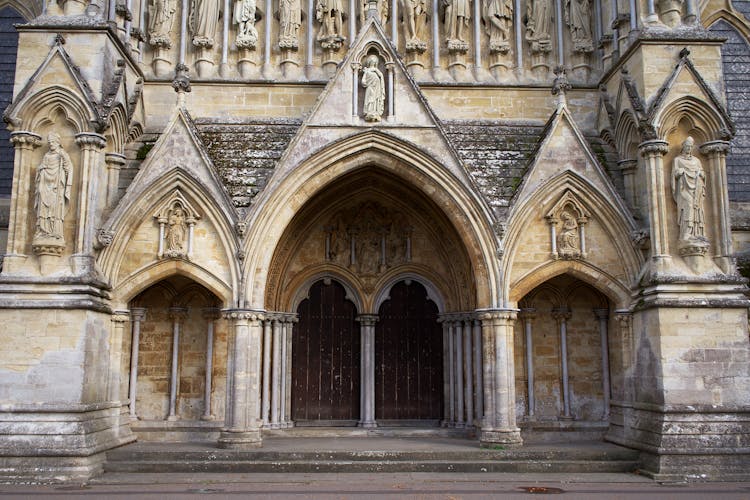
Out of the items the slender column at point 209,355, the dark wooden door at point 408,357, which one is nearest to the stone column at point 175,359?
the slender column at point 209,355

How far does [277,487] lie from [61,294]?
4.58m

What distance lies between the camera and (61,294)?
1123 cm

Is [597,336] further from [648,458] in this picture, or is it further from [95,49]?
[95,49]

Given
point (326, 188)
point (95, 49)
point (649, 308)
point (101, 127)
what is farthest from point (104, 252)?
point (649, 308)

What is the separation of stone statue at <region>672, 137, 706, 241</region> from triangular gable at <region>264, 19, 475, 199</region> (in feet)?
11.3

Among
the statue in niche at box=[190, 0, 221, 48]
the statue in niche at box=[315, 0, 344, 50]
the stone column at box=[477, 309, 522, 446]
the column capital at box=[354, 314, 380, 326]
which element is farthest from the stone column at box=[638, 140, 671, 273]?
the statue in niche at box=[190, 0, 221, 48]

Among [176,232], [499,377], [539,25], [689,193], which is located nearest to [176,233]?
[176,232]

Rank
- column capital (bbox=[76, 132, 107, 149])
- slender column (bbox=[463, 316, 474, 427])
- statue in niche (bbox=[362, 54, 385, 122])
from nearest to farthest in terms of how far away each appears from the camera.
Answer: column capital (bbox=[76, 132, 107, 149])
statue in niche (bbox=[362, 54, 385, 122])
slender column (bbox=[463, 316, 474, 427])

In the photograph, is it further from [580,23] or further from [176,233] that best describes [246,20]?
[580,23]

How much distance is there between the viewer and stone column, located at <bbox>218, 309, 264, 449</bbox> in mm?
11984

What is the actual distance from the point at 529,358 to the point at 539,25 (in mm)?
6722

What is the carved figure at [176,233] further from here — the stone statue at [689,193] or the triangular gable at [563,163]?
the stone statue at [689,193]

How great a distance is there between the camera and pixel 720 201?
1197 cm

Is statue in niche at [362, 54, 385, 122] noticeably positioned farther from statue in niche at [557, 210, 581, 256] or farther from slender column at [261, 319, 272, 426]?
slender column at [261, 319, 272, 426]
